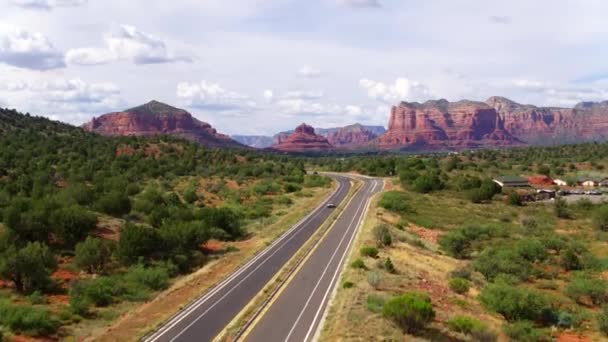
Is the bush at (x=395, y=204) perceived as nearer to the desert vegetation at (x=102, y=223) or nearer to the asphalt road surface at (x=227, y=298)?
the desert vegetation at (x=102, y=223)

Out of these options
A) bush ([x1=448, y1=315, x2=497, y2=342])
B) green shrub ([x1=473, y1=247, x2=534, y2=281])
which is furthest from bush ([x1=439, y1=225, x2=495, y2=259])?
bush ([x1=448, y1=315, x2=497, y2=342])

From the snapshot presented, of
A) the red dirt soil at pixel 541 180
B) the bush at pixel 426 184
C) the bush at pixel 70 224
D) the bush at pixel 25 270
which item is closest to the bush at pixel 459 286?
the bush at pixel 25 270

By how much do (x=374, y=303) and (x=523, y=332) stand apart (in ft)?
25.2

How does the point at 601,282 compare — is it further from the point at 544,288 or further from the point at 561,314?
the point at 561,314

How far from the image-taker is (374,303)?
29016mm

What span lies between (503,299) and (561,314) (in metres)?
3.78

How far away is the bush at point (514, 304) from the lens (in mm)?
31797

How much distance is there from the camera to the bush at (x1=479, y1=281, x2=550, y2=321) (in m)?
31.8

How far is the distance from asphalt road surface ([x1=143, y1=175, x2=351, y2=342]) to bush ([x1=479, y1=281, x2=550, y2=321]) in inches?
548

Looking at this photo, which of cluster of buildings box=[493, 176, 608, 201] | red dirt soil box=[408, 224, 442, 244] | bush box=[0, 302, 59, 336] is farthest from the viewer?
cluster of buildings box=[493, 176, 608, 201]

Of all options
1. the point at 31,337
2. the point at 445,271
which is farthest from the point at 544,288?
the point at 31,337

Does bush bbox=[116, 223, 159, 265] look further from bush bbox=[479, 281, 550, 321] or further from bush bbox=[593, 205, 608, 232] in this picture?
bush bbox=[593, 205, 608, 232]

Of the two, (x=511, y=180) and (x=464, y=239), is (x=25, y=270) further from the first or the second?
(x=511, y=180)

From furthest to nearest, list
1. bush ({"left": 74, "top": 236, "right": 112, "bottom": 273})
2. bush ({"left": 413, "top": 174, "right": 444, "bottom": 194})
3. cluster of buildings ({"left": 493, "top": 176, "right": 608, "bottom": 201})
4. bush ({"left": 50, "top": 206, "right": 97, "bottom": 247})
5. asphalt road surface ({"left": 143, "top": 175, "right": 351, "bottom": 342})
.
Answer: cluster of buildings ({"left": 493, "top": 176, "right": 608, "bottom": 201}), bush ({"left": 413, "top": 174, "right": 444, "bottom": 194}), bush ({"left": 50, "top": 206, "right": 97, "bottom": 247}), bush ({"left": 74, "top": 236, "right": 112, "bottom": 273}), asphalt road surface ({"left": 143, "top": 175, "right": 351, "bottom": 342})
